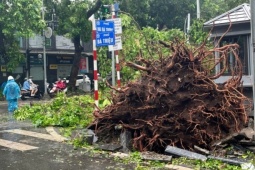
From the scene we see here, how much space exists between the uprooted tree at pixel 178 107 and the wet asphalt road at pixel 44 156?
1056 millimetres

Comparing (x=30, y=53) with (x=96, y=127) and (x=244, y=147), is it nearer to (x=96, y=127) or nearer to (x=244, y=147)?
(x=96, y=127)

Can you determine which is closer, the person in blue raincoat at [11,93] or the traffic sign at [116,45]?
the traffic sign at [116,45]

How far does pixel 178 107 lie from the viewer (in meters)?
7.86

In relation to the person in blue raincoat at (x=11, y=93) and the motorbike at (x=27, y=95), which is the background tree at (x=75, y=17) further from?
the person in blue raincoat at (x=11, y=93)

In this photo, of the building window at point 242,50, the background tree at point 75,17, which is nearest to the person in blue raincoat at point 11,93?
the building window at point 242,50

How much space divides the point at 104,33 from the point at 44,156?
16.1 ft

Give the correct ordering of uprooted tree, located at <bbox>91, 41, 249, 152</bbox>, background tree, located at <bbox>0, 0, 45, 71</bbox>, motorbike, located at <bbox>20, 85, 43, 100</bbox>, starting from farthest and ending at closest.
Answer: motorbike, located at <bbox>20, 85, 43, 100</bbox>, background tree, located at <bbox>0, 0, 45, 71</bbox>, uprooted tree, located at <bbox>91, 41, 249, 152</bbox>

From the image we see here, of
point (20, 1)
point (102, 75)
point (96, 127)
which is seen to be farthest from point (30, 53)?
point (96, 127)

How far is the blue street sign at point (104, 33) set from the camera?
36.0 feet

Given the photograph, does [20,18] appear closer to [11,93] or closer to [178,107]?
[11,93]

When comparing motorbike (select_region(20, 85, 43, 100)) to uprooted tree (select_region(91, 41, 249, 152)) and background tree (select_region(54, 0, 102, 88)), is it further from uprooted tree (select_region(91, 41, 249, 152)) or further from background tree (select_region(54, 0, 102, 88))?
uprooted tree (select_region(91, 41, 249, 152))

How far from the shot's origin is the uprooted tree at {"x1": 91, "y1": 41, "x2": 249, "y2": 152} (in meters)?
7.63

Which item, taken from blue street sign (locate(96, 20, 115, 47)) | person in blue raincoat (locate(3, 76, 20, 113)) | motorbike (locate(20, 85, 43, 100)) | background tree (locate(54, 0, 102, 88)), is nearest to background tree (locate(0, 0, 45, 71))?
background tree (locate(54, 0, 102, 88))

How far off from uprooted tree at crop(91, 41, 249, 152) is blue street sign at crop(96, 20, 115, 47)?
2912mm
